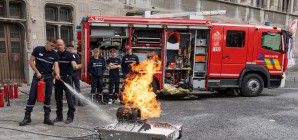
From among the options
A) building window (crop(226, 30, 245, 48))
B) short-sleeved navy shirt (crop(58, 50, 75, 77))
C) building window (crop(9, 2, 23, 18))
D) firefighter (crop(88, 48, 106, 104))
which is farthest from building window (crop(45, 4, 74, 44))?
building window (crop(226, 30, 245, 48))

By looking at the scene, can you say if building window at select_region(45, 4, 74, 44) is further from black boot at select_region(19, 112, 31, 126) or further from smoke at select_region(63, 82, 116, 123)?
black boot at select_region(19, 112, 31, 126)

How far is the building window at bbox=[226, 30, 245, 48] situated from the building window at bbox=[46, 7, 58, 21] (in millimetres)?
9190

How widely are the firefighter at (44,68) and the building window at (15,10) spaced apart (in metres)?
8.28

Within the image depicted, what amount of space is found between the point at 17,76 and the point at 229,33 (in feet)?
33.3

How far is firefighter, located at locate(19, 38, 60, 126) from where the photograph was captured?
6.63m

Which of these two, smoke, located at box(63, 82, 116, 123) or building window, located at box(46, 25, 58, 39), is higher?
building window, located at box(46, 25, 58, 39)

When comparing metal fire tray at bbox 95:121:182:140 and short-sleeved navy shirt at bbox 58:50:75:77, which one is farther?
short-sleeved navy shirt at bbox 58:50:75:77

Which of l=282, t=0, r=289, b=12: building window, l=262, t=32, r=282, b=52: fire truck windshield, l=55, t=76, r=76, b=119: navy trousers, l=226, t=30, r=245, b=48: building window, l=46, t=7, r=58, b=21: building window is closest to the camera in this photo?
l=55, t=76, r=76, b=119: navy trousers

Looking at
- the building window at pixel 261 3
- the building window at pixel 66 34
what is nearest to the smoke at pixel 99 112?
the building window at pixel 66 34

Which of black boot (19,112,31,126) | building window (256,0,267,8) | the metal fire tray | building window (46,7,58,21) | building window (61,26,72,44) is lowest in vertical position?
black boot (19,112,31,126)

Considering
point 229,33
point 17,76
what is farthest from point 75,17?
point 229,33

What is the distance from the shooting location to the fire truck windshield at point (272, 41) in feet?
38.2

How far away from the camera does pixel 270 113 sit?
8.83 m

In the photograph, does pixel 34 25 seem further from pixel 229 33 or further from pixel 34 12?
pixel 229 33
